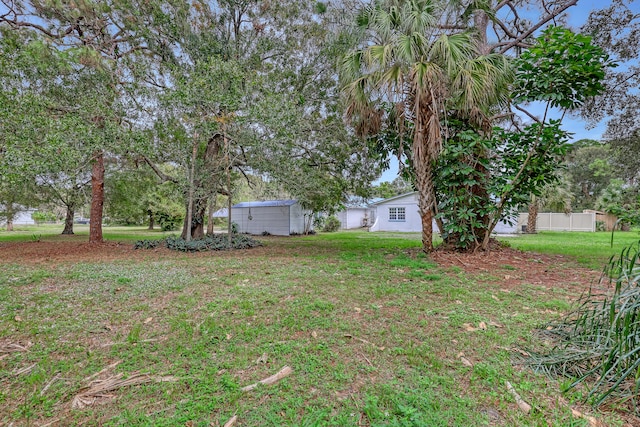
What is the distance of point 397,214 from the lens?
769 inches

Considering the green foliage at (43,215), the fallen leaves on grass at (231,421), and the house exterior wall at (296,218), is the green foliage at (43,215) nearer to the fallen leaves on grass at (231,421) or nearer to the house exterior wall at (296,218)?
the house exterior wall at (296,218)

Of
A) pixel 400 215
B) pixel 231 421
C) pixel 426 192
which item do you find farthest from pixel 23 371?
pixel 400 215

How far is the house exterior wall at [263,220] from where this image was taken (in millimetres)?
17062

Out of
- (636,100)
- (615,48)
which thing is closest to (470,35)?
(615,48)

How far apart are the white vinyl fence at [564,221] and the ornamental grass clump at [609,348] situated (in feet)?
64.5

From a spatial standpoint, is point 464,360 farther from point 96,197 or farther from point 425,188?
point 96,197

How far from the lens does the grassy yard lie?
1842 mm

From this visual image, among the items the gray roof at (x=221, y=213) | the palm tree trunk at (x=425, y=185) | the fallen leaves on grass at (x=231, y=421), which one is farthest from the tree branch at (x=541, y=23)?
the gray roof at (x=221, y=213)

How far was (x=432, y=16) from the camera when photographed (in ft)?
20.3

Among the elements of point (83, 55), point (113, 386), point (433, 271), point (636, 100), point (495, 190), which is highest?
point (83, 55)

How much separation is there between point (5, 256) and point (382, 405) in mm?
9691

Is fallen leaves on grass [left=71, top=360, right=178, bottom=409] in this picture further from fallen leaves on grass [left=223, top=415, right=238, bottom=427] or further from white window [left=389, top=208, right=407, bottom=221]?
white window [left=389, top=208, right=407, bottom=221]

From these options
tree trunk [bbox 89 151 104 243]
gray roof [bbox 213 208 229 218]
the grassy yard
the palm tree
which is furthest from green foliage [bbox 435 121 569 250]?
gray roof [bbox 213 208 229 218]

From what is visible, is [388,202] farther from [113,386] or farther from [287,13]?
[113,386]
